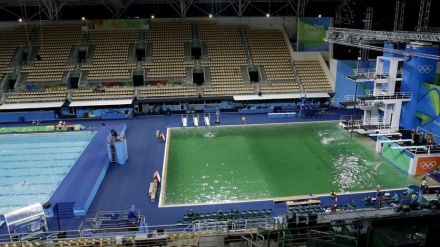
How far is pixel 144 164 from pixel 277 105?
14437mm

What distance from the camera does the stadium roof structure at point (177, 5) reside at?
34.5 metres

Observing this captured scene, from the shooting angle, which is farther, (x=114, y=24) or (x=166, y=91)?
(x=114, y=24)

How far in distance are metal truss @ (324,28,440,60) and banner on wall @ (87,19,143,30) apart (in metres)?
18.7

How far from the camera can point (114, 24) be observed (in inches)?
1421

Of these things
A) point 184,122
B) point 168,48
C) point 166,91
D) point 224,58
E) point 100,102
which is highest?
point 168,48

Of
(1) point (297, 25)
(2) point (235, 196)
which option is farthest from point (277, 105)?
(2) point (235, 196)

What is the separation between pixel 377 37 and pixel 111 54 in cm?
2312

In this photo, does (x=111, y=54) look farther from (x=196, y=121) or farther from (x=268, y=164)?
(x=268, y=164)

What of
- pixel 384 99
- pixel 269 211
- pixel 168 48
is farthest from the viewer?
pixel 168 48

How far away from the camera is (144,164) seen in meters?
19.9

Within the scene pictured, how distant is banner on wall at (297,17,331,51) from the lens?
34250 millimetres

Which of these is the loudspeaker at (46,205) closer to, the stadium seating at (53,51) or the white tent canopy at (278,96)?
the white tent canopy at (278,96)

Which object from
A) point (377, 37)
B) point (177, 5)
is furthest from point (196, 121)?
point (177, 5)

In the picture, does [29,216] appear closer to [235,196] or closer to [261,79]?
[235,196]
